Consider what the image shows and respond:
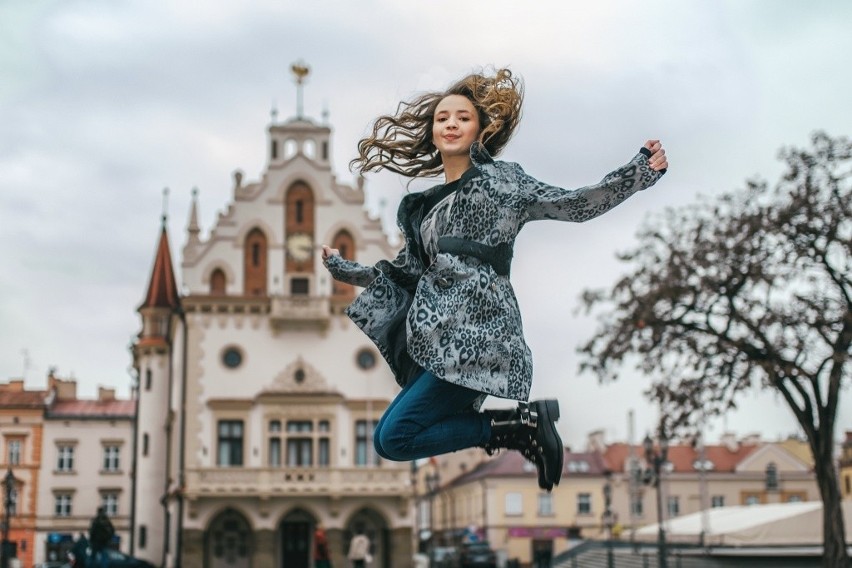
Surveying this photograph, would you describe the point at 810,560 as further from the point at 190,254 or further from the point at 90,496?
the point at 90,496

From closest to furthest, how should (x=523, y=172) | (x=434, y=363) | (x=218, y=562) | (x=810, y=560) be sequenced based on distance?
(x=434, y=363), (x=523, y=172), (x=810, y=560), (x=218, y=562)

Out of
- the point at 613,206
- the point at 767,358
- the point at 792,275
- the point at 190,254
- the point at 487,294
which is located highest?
the point at 190,254

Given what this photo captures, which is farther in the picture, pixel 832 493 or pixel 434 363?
pixel 832 493

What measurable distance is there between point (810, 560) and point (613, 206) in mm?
20473

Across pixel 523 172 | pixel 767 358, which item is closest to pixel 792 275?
pixel 767 358

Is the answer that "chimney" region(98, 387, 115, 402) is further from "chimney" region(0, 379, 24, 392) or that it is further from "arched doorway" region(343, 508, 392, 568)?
"arched doorway" region(343, 508, 392, 568)

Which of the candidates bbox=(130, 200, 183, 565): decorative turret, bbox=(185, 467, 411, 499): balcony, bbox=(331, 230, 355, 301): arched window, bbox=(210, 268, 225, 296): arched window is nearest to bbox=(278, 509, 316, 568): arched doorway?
bbox=(185, 467, 411, 499): balcony

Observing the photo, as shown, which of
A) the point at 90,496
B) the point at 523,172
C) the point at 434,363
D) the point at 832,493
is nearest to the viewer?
the point at 434,363

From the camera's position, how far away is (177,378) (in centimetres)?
4172

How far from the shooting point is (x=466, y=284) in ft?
13.2

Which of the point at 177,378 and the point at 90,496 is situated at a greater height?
the point at 177,378

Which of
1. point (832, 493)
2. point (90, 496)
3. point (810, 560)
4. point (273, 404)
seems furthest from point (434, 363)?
point (90, 496)

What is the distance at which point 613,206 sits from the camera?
4.11 metres

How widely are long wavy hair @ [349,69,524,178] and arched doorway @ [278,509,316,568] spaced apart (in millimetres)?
36752
